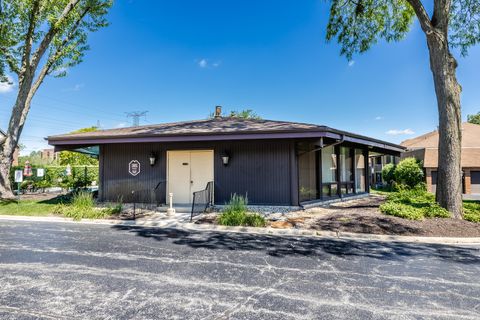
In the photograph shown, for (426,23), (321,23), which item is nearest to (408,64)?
(321,23)

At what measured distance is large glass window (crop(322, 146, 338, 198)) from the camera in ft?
37.1

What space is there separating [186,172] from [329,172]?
242 inches

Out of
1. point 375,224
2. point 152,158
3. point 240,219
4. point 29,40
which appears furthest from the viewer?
point 29,40

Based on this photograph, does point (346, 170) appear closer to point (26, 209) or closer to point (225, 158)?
point (225, 158)

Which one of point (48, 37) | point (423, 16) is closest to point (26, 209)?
point (48, 37)

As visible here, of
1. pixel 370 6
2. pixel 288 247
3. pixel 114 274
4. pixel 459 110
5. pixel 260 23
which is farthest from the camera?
pixel 260 23

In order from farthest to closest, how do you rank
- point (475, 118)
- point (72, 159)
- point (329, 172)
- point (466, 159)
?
point (475, 118) < point (72, 159) < point (466, 159) < point (329, 172)

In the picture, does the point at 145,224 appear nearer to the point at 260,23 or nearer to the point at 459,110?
the point at 459,110

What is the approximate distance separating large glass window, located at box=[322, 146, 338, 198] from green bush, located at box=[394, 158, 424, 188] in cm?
1219

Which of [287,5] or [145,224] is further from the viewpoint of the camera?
[287,5]

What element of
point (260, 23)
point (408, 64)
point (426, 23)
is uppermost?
point (260, 23)

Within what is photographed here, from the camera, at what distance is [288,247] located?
534 cm

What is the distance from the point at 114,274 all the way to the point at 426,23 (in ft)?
32.5

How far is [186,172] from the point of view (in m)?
10.4
